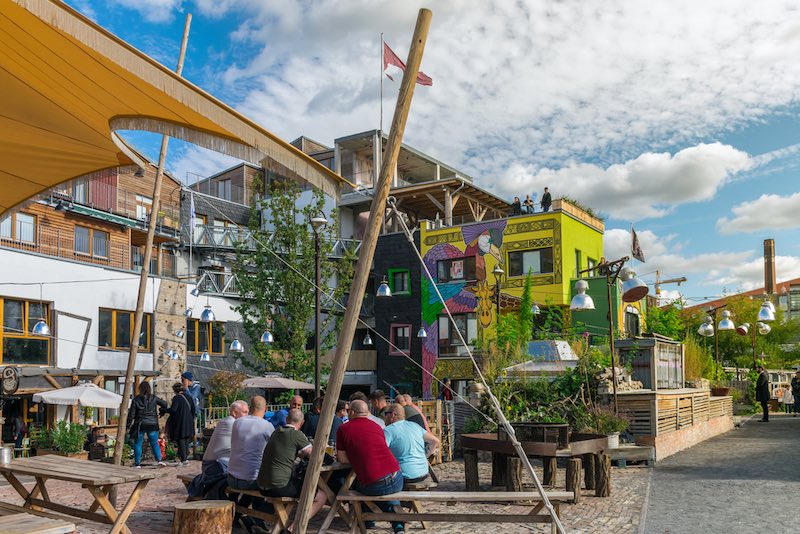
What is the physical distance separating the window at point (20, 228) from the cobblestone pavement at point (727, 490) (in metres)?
21.7

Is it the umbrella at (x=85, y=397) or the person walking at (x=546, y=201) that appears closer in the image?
the umbrella at (x=85, y=397)

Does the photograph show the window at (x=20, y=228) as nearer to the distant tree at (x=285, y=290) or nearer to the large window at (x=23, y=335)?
the large window at (x=23, y=335)

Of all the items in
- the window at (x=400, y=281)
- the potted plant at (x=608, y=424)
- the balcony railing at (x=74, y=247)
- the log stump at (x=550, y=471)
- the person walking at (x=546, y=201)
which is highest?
the person walking at (x=546, y=201)

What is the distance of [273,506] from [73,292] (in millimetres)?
20451

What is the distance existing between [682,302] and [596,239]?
531 centimetres

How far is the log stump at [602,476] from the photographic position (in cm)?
1060

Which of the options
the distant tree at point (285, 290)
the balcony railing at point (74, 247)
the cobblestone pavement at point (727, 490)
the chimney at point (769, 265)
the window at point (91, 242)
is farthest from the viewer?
the chimney at point (769, 265)

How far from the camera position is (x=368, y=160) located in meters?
43.6

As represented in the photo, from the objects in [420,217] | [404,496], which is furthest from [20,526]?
[420,217]

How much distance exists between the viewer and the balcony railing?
26.1m

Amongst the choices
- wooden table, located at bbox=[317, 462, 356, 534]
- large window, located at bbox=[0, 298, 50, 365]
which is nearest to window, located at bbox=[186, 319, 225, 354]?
large window, located at bbox=[0, 298, 50, 365]

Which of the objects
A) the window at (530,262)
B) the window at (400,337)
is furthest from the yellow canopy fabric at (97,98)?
the window at (400,337)

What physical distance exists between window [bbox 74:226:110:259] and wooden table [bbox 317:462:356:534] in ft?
77.3

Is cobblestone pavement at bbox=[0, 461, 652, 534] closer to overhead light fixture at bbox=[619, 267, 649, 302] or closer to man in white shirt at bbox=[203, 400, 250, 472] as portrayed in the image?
man in white shirt at bbox=[203, 400, 250, 472]
